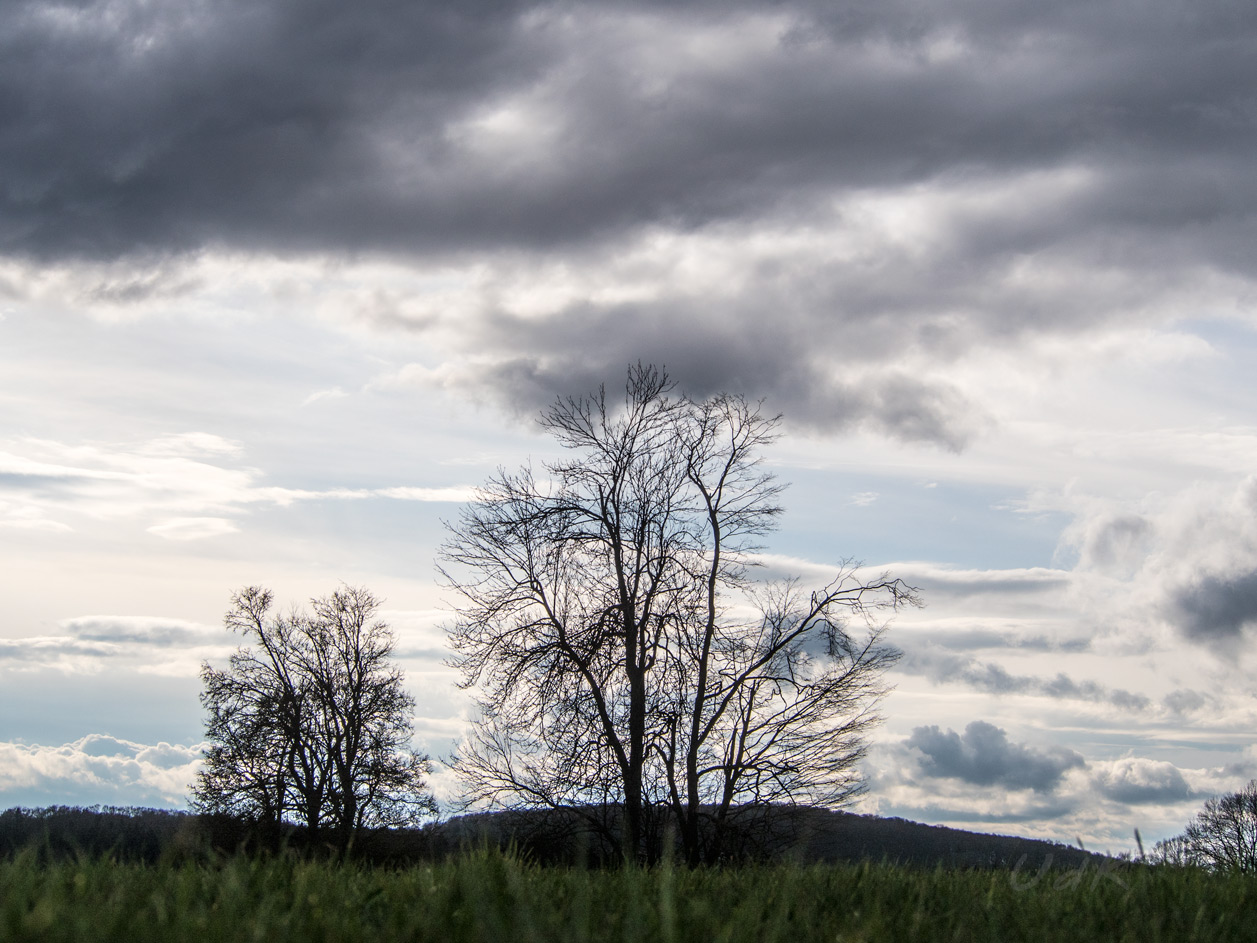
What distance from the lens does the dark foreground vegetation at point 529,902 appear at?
2252mm

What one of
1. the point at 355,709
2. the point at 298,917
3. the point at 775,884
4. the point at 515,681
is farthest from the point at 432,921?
the point at 355,709

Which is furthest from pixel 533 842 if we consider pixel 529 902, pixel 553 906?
pixel 529 902

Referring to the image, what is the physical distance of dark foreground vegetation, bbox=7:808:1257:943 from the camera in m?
2.25

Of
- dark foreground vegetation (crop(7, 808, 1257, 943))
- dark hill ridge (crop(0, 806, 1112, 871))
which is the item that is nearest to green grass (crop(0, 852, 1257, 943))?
dark foreground vegetation (crop(7, 808, 1257, 943))

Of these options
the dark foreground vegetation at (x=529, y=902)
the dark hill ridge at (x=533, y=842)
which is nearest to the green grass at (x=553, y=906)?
the dark foreground vegetation at (x=529, y=902)

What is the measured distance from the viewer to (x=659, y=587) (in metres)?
20.6

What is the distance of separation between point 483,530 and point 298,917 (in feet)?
60.1

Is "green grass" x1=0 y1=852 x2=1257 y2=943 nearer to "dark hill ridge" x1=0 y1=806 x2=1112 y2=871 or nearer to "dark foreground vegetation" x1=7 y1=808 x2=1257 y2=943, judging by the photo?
"dark foreground vegetation" x1=7 y1=808 x2=1257 y2=943

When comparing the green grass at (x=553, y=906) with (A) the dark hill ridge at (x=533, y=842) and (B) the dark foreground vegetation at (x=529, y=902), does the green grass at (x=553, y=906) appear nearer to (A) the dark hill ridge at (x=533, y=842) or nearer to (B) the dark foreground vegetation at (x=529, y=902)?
(B) the dark foreground vegetation at (x=529, y=902)

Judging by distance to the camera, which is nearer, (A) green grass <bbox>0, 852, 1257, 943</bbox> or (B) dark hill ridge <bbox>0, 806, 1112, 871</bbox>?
(A) green grass <bbox>0, 852, 1257, 943</bbox>

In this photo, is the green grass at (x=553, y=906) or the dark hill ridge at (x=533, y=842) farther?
the dark hill ridge at (x=533, y=842)

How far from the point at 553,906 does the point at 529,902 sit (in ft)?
0.92

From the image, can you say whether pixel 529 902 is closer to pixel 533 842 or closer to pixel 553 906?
pixel 553 906

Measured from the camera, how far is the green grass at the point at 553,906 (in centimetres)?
223
